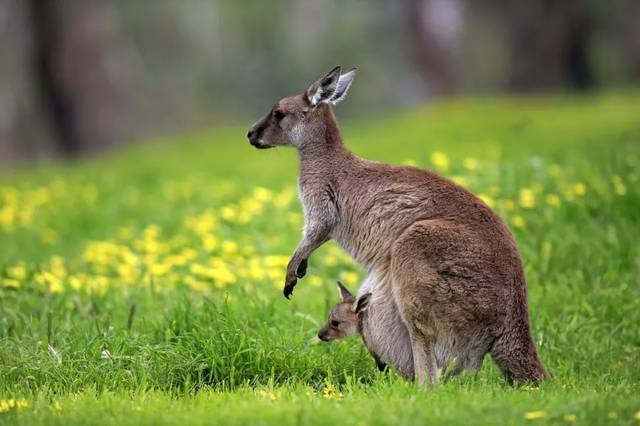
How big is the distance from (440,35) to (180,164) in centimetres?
1254

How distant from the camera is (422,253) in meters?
5.65

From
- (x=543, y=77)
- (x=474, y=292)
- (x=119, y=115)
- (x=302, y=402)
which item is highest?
(x=543, y=77)

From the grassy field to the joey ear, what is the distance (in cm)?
40

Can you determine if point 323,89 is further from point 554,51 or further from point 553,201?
point 554,51

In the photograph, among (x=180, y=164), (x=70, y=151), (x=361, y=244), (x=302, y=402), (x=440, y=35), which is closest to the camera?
(x=302, y=402)

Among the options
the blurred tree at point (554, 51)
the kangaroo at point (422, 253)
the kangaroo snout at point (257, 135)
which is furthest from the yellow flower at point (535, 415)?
the blurred tree at point (554, 51)

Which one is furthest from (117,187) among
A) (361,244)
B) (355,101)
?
(355,101)

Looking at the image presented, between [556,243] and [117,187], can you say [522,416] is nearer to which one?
[556,243]

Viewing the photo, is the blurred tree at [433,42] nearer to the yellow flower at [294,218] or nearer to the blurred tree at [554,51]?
the blurred tree at [554,51]

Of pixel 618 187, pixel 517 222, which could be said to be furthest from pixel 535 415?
pixel 618 187

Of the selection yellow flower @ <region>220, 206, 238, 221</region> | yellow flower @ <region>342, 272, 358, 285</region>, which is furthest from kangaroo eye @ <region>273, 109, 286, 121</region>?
yellow flower @ <region>220, 206, 238, 221</region>

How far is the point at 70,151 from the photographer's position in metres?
24.5

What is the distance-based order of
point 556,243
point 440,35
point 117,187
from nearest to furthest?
point 556,243, point 117,187, point 440,35

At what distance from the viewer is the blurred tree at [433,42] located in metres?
27.8
